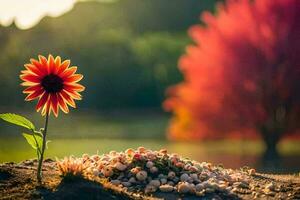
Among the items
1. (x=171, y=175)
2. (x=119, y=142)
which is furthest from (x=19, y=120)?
(x=119, y=142)

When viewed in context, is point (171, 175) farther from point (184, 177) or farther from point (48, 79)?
point (48, 79)

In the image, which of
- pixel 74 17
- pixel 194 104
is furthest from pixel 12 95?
pixel 74 17

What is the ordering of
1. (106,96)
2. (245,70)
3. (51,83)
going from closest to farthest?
(51,83)
(245,70)
(106,96)

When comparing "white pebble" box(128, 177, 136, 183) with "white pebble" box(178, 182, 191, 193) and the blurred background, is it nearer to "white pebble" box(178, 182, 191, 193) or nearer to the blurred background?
"white pebble" box(178, 182, 191, 193)

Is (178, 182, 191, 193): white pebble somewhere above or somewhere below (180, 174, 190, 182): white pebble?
below

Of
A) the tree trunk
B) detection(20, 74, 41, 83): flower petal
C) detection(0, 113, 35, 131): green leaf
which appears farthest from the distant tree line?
detection(20, 74, 41, 83): flower petal

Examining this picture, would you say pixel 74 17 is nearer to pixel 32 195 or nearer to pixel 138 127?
pixel 138 127
